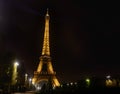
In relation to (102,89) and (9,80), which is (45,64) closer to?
(9,80)

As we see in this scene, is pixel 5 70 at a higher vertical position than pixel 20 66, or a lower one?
lower

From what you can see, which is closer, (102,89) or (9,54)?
(102,89)

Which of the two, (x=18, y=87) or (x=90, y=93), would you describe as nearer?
(x=90, y=93)

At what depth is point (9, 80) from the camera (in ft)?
212

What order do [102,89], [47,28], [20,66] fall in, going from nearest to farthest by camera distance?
[102,89], [20,66], [47,28]

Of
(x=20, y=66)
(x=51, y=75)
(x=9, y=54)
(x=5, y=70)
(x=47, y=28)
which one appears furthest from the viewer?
(x=47, y=28)

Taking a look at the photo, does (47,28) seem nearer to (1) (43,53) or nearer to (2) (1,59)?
(1) (43,53)

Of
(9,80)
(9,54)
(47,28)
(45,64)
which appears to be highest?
(47,28)

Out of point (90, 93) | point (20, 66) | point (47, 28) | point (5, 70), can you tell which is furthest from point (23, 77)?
point (90, 93)

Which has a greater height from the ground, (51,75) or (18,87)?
(51,75)

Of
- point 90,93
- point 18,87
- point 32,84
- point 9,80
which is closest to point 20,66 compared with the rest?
point 18,87

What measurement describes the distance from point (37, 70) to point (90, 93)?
89331 mm

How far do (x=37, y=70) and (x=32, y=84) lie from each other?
5.15m

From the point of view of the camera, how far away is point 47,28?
13038 cm
